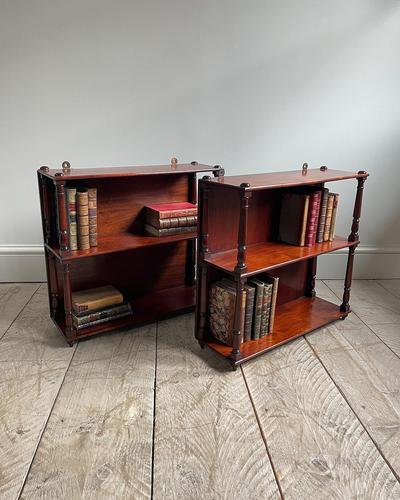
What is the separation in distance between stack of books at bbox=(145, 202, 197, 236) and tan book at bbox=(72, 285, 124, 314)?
395mm

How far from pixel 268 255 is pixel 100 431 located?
1094mm

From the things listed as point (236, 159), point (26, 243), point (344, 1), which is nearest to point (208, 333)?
point (236, 159)

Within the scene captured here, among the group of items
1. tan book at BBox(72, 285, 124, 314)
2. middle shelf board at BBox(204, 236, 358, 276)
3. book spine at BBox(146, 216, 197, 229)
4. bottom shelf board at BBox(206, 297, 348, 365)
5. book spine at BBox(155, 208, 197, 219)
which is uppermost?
book spine at BBox(155, 208, 197, 219)

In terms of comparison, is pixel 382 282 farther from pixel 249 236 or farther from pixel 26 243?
pixel 26 243

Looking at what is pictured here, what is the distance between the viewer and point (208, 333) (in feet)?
6.83

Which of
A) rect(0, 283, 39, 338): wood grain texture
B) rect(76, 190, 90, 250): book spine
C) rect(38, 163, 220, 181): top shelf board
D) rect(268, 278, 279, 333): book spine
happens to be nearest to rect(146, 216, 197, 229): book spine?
rect(38, 163, 220, 181): top shelf board

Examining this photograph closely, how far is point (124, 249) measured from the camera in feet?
6.67

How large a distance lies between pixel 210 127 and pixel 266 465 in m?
2.06

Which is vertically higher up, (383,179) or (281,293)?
(383,179)

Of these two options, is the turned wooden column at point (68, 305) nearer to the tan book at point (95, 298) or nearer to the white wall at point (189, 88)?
the tan book at point (95, 298)

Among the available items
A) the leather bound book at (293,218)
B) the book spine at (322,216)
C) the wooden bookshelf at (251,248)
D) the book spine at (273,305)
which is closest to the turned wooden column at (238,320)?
the wooden bookshelf at (251,248)

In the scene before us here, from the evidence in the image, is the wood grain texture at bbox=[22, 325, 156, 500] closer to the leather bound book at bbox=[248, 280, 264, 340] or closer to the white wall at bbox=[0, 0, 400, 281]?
the leather bound book at bbox=[248, 280, 264, 340]

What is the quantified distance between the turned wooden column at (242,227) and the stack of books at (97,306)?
779 mm

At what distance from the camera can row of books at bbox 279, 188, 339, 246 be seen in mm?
2092
